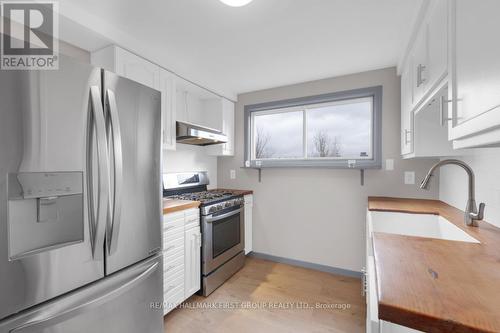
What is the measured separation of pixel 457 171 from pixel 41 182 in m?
2.65

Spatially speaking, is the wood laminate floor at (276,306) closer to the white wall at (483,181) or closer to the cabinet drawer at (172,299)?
the cabinet drawer at (172,299)

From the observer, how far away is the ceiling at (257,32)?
1.47 m

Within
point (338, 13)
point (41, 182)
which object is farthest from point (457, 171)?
point (41, 182)

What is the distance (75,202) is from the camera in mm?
1026

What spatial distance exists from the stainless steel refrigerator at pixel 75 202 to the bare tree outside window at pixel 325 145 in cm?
210

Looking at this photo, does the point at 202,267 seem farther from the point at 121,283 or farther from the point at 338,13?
the point at 338,13

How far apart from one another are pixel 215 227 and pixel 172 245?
1.76 feet

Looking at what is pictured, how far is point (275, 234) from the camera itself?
2990mm

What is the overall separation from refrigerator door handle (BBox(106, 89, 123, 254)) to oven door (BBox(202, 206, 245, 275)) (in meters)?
1.03

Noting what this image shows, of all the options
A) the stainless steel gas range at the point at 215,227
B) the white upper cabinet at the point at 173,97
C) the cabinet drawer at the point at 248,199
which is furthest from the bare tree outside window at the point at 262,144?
the stainless steel gas range at the point at 215,227

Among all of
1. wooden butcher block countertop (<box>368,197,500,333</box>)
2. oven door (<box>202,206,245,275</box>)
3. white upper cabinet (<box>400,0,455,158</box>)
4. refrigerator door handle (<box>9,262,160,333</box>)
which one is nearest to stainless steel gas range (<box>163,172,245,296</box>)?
oven door (<box>202,206,245,275</box>)

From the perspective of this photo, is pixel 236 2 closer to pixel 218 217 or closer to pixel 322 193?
pixel 218 217

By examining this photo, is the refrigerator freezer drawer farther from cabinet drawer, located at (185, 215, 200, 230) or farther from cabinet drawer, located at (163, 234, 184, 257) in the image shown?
cabinet drawer, located at (185, 215, 200, 230)

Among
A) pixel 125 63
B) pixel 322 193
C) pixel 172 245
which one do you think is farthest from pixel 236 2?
pixel 322 193
